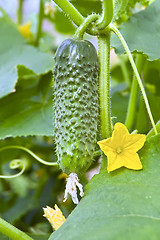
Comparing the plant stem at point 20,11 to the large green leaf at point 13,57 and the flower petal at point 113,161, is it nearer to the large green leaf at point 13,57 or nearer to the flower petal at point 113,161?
the large green leaf at point 13,57

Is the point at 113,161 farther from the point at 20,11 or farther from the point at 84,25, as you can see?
the point at 20,11

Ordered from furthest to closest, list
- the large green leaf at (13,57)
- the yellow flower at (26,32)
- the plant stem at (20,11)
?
the plant stem at (20,11), the yellow flower at (26,32), the large green leaf at (13,57)

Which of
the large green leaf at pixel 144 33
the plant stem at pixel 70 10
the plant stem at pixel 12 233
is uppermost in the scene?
the plant stem at pixel 70 10

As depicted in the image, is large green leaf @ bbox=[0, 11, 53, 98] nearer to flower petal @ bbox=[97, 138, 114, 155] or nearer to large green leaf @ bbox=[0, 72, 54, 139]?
large green leaf @ bbox=[0, 72, 54, 139]

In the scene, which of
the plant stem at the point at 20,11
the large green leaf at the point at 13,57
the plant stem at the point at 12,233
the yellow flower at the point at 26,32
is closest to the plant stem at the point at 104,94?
the plant stem at the point at 12,233

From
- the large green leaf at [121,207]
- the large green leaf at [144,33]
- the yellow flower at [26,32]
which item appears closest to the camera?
the large green leaf at [121,207]

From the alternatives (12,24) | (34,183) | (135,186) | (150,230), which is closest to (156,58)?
(135,186)

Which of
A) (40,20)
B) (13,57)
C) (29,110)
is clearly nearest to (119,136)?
(29,110)

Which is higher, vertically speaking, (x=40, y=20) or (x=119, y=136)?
(x=40, y=20)
